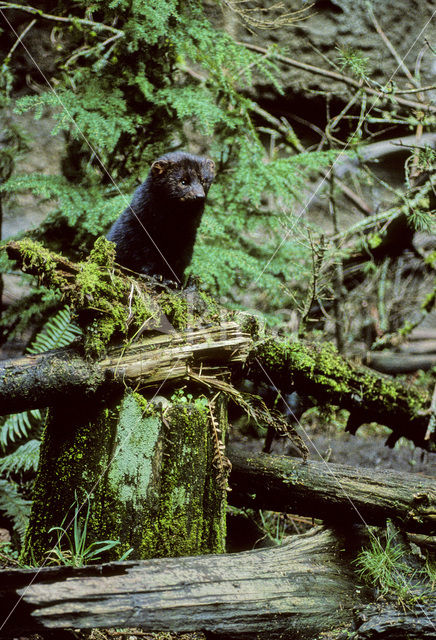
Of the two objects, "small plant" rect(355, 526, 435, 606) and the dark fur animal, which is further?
the dark fur animal

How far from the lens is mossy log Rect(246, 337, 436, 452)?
3.12 m

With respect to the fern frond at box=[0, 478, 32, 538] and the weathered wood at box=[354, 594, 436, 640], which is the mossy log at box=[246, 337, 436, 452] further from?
the fern frond at box=[0, 478, 32, 538]

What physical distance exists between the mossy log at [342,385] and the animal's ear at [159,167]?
1604mm

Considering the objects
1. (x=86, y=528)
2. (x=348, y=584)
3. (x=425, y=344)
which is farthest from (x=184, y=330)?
(x=425, y=344)

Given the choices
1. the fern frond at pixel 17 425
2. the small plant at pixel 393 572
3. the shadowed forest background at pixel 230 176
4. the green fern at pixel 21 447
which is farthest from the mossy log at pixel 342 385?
the fern frond at pixel 17 425

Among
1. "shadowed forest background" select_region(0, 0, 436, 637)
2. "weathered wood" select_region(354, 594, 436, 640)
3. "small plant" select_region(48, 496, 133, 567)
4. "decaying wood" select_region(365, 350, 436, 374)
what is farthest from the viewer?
"decaying wood" select_region(365, 350, 436, 374)

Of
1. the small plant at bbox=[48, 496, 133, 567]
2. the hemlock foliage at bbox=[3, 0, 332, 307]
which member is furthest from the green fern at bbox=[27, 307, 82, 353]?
the small plant at bbox=[48, 496, 133, 567]

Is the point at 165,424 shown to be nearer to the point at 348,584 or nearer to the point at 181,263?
the point at 348,584

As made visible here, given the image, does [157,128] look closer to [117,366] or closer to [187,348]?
[187,348]

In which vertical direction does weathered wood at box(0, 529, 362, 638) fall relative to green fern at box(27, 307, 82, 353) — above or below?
below

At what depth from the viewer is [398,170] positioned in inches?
306

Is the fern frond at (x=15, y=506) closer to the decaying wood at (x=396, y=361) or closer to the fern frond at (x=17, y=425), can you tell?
the fern frond at (x=17, y=425)

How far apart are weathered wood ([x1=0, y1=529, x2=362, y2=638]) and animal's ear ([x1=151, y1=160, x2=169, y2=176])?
2.72 m

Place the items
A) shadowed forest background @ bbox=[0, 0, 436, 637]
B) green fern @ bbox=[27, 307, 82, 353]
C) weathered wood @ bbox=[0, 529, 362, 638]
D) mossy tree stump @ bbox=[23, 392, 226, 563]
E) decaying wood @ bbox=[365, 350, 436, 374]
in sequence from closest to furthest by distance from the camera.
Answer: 1. weathered wood @ bbox=[0, 529, 362, 638]
2. mossy tree stump @ bbox=[23, 392, 226, 563]
3. shadowed forest background @ bbox=[0, 0, 436, 637]
4. green fern @ bbox=[27, 307, 82, 353]
5. decaying wood @ bbox=[365, 350, 436, 374]
